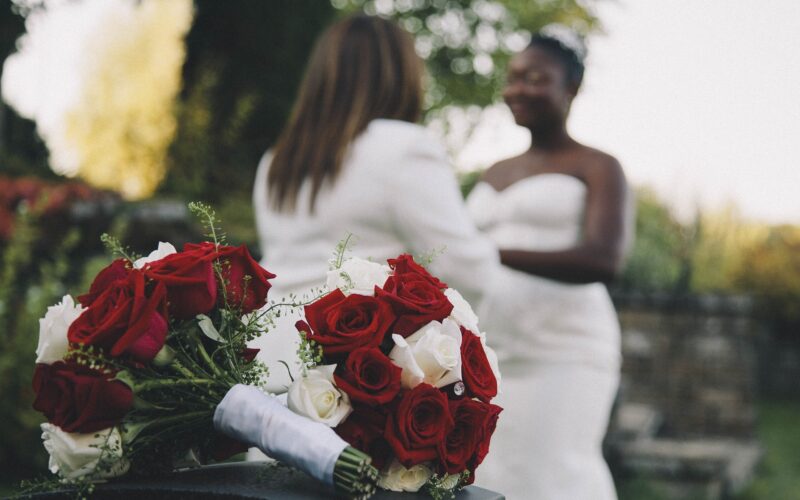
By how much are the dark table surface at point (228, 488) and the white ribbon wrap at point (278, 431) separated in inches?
2.4

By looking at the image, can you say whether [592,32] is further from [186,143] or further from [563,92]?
[563,92]

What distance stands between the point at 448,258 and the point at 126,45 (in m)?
19.8

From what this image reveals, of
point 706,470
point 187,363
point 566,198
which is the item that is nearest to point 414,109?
point 566,198

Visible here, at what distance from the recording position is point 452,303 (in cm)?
152

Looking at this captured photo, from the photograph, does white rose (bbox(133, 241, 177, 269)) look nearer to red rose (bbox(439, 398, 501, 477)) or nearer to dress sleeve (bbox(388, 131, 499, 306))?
red rose (bbox(439, 398, 501, 477))

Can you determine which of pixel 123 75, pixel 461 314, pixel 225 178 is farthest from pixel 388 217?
pixel 123 75

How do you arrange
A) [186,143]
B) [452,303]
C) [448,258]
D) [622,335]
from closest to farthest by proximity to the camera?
[452,303] → [448,258] → [186,143] → [622,335]

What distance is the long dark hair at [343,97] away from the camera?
2736 mm

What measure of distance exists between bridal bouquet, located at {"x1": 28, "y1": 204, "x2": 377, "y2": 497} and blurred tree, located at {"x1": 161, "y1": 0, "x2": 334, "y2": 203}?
715cm

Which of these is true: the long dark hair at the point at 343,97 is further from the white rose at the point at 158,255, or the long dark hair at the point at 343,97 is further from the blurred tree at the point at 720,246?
the blurred tree at the point at 720,246

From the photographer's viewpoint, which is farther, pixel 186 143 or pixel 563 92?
pixel 186 143

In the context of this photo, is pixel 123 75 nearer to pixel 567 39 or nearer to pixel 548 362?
pixel 567 39

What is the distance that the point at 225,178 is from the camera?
863 centimetres

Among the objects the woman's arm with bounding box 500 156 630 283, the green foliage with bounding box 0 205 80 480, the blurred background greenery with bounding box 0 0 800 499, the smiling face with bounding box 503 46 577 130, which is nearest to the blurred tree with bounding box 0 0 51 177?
the blurred background greenery with bounding box 0 0 800 499
